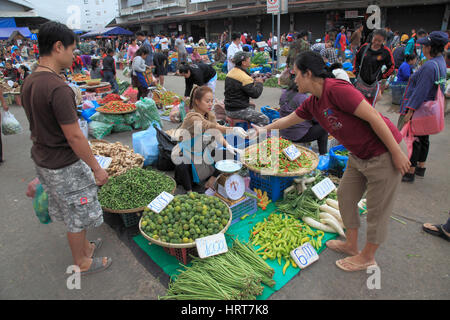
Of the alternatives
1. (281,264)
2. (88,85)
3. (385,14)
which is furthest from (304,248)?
(385,14)

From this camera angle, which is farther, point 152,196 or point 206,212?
point 152,196

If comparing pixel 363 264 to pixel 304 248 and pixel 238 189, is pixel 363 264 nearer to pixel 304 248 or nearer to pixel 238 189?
pixel 304 248

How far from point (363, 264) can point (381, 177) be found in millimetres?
861

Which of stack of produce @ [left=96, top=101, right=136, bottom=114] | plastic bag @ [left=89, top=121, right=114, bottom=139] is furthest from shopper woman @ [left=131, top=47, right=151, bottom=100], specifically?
plastic bag @ [left=89, top=121, right=114, bottom=139]

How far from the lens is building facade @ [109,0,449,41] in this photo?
16594mm

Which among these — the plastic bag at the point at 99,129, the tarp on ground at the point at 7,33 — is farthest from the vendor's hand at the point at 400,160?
the tarp on ground at the point at 7,33

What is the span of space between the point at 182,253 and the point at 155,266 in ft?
1.07

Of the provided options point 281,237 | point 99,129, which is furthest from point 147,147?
point 281,237

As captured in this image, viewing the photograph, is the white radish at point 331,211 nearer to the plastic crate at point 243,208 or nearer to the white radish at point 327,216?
the white radish at point 327,216

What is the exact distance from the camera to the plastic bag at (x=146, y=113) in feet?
19.9

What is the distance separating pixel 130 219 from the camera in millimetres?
3051

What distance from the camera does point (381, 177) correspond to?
207cm

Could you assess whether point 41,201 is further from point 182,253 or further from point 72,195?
point 182,253

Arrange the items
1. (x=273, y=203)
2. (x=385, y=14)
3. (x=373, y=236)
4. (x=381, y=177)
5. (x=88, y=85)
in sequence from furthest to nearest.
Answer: (x=385, y=14), (x=88, y=85), (x=273, y=203), (x=373, y=236), (x=381, y=177)
